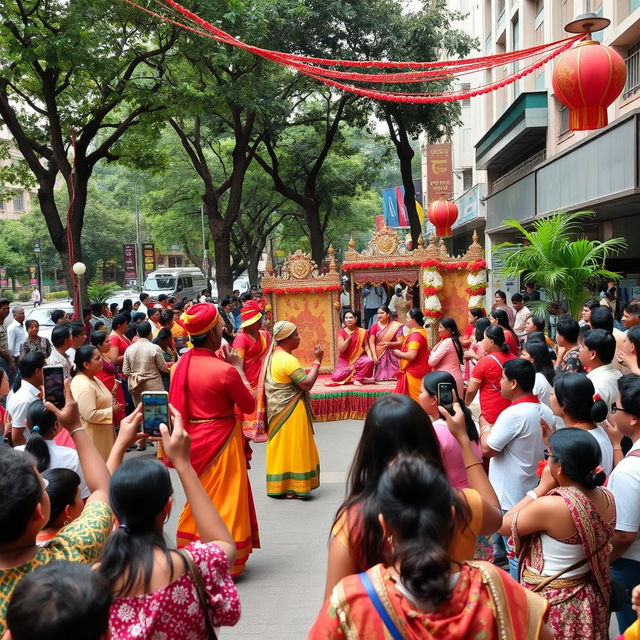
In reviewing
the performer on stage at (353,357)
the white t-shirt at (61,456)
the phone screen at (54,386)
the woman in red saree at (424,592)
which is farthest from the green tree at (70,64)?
the woman in red saree at (424,592)

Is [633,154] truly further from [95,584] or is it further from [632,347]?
[95,584]

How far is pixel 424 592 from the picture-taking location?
1.87 metres

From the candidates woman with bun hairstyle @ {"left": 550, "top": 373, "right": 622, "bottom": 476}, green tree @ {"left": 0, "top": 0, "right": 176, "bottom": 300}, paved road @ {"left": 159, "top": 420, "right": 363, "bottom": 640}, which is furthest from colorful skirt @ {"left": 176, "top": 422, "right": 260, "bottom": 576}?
green tree @ {"left": 0, "top": 0, "right": 176, "bottom": 300}

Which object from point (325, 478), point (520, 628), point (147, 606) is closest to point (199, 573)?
point (147, 606)

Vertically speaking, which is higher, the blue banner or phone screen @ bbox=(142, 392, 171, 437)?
the blue banner

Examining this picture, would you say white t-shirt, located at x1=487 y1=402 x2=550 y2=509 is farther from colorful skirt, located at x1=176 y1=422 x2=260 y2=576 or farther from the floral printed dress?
the floral printed dress

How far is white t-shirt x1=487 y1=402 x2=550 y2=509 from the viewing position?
457 cm

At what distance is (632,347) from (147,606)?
406 cm

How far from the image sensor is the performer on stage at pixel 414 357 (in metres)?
8.92

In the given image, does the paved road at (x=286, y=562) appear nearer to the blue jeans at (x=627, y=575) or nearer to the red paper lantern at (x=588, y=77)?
the blue jeans at (x=627, y=575)

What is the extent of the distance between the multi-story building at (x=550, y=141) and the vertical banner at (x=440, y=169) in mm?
1273

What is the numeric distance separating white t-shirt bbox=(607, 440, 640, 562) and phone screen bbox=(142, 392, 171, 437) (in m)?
1.90

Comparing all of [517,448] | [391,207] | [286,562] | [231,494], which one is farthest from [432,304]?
[391,207]

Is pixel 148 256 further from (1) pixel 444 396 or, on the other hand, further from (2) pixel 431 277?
(1) pixel 444 396
